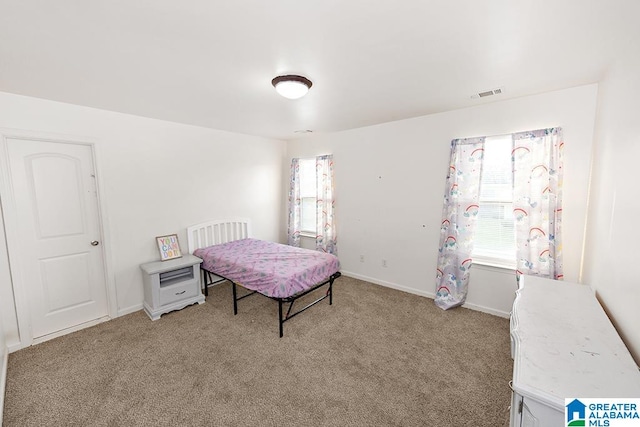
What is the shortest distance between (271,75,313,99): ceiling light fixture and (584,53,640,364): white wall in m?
2.04

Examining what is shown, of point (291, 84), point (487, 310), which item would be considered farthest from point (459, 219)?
point (291, 84)

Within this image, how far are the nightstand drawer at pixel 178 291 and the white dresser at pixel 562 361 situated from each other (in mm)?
3248

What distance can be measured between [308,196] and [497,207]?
9.70 ft

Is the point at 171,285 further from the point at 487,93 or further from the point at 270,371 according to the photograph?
the point at 487,93

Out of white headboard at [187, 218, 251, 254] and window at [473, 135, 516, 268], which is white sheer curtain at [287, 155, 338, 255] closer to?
white headboard at [187, 218, 251, 254]

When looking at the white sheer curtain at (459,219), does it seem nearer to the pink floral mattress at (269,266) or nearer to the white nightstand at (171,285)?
the pink floral mattress at (269,266)

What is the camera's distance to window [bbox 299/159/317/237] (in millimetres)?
4711

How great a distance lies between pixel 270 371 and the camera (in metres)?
2.08

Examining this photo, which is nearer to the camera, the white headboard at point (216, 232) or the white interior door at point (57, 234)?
the white interior door at point (57, 234)

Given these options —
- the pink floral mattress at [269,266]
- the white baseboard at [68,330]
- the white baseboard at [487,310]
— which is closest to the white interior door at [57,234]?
the white baseboard at [68,330]

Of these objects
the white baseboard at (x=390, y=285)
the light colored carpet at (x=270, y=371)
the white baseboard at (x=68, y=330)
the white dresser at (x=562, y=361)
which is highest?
the white dresser at (x=562, y=361)

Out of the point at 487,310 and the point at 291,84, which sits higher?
the point at 291,84

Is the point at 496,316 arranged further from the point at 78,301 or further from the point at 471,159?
A: the point at 78,301

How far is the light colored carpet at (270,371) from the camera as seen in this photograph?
1689mm
